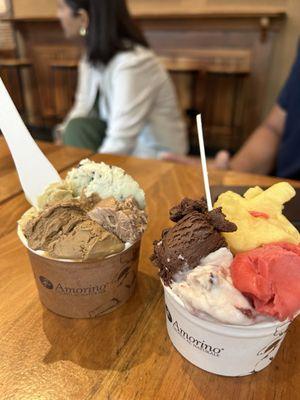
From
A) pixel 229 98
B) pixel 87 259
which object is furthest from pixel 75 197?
pixel 229 98

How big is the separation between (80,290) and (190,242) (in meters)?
0.16

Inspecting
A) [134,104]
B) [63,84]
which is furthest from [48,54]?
[134,104]

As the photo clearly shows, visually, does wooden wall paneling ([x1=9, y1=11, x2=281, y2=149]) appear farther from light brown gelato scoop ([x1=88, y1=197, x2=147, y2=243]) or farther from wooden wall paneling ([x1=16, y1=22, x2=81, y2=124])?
light brown gelato scoop ([x1=88, y1=197, x2=147, y2=243])

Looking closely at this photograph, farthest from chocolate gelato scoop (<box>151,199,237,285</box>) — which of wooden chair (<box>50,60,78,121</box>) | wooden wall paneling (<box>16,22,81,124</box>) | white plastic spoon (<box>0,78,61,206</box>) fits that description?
wooden wall paneling (<box>16,22,81,124</box>)

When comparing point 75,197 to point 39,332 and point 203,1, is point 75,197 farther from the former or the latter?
point 203,1

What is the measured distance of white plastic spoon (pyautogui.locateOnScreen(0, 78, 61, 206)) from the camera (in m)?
0.54

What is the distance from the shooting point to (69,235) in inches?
15.7

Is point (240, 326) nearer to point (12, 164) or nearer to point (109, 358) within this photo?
point (109, 358)

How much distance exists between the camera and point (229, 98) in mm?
3141

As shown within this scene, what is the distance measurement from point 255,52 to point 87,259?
3.02 metres

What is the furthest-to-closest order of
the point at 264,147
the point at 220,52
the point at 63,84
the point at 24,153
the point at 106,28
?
the point at 63,84 < the point at 220,52 < the point at 106,28 < the point at 264,147 < the point at 24,153

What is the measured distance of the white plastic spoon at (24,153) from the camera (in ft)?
1.78

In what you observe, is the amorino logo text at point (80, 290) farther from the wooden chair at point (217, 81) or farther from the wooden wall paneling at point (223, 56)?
the wooden wall paneling at point (223, 56)

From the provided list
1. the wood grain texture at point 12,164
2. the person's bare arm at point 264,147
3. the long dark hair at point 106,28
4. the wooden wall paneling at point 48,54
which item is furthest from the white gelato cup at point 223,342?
the wooden wall paneling at point 48,54
